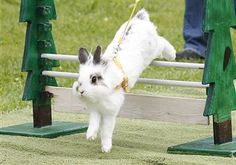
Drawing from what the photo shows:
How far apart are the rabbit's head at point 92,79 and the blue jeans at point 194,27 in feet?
14.8

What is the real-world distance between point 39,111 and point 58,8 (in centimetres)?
720

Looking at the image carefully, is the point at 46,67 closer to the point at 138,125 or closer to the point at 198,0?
the point at 138,125

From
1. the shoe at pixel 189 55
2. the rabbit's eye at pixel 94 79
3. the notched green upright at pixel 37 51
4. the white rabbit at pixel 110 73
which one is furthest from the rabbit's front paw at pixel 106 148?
the shoe at pixel 189 55

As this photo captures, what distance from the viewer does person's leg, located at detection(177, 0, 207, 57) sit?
374 inches

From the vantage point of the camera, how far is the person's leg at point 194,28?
9.51 meters

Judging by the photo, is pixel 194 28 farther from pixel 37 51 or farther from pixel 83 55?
pixel 83 55

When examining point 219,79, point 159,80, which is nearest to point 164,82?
point 159,80

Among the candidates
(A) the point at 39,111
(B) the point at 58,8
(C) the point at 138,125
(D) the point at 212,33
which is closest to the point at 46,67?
(A) the point at 39,111

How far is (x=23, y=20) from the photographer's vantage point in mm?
6027

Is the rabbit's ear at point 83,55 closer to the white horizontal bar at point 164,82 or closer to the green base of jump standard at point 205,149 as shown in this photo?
the white horizontal bar at point 164,82

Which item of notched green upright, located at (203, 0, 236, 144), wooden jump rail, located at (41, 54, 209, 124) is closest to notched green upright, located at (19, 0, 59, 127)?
wooden jump rail, located at (41, 54, 209, 124)

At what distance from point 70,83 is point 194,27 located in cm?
203

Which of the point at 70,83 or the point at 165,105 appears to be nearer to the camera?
the point at 165,105

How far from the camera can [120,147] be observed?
18.2 feet
